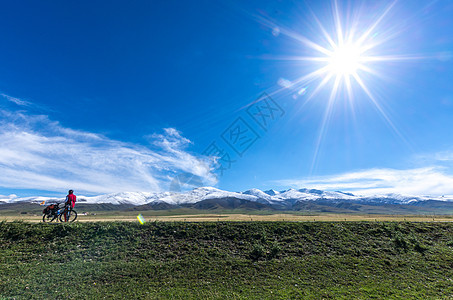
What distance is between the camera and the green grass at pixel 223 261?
41.1ft

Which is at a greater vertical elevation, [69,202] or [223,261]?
[69,202]

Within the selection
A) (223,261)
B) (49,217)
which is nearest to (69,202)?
(49,217)

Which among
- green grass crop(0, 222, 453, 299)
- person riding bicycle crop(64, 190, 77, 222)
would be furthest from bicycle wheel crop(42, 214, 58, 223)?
green grass crop(0, 222, 453, 299)

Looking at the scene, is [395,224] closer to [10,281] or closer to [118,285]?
[118,285]

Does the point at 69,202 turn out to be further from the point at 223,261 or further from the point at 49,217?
the point at 223,261

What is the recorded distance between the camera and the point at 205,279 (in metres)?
14.0

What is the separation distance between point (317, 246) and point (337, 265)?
3.28 metres

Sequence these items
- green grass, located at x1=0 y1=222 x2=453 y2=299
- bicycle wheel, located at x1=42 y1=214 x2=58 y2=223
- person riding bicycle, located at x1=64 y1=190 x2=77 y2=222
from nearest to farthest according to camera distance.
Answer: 1. green grass, located at x1=0 y1=222 x2=453 y2=299
2. person riding bicycle, located at x1=64 y1=190 x2=77 y2=222
3. bicycle wheel, located at x1=42 y1=214 x2=58 y2=223

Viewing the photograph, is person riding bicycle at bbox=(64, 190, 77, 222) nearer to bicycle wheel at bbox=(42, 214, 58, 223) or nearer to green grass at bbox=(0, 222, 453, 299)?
bicycle wheel at bbox=(42, 214, 58, 223)

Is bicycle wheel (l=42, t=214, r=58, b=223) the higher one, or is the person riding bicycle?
the person riding bicycle

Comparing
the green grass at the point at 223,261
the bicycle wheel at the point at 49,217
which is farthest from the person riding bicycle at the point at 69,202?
the green grass at the point at 223,261

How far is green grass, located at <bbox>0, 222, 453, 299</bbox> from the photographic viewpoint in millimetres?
12516

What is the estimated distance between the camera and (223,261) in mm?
16469

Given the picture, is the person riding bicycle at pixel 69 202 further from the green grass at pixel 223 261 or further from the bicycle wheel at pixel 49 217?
the green grass at pixel 223 261
